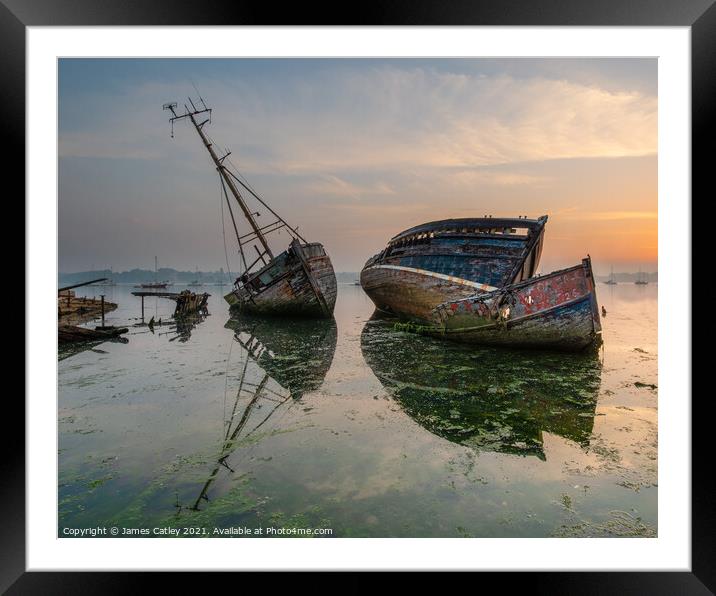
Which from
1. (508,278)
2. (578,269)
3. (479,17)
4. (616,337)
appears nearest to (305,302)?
(508,278)

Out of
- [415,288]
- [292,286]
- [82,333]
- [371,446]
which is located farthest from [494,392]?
[82,333]

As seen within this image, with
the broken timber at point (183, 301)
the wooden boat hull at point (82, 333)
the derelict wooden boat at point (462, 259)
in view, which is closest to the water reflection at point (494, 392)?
the derelict wooden boat at point (462, 259)

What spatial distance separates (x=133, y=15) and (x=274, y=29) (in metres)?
1.34

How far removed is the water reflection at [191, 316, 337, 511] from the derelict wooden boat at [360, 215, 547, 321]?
152 inches

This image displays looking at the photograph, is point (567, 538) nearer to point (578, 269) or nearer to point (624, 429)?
point (624, 429)

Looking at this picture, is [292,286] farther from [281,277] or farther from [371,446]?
[371,446]

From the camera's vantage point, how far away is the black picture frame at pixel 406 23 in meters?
3.37

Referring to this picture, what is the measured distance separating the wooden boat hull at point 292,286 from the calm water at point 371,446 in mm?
7526

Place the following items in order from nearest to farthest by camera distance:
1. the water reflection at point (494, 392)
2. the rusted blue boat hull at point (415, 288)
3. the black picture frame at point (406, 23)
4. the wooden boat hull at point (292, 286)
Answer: the black picture frame at point (406, 23) < the water reflection at point (494, 392) < the rusted blue boat hull at point (415, 288) < the wooden boat hull at point (292, 286)

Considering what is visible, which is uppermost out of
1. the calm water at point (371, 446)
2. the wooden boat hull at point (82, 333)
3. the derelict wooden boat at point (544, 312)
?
the derelict wooden boat at point (544, 312)

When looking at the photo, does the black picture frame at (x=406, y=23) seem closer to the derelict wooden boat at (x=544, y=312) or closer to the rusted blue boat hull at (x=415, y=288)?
the derelict wooden boat at (x=544, y=312)

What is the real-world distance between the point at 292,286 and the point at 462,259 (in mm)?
8173

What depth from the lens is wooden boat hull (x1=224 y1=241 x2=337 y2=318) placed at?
1708 cm

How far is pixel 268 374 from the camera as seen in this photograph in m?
9.39
